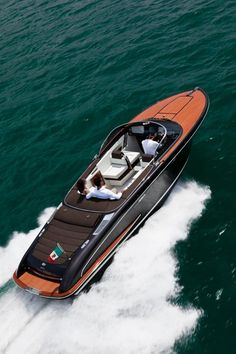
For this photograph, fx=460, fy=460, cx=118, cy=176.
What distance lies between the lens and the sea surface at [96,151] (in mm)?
11516

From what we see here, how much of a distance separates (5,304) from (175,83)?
42.3ft

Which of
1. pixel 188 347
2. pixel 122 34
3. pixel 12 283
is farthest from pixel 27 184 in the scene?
pixel 122 34

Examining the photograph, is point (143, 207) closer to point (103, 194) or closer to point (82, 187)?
point (103, 194)

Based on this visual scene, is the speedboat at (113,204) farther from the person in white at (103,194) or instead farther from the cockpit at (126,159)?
the person in white at (103,194)

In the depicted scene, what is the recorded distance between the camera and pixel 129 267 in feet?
43.0

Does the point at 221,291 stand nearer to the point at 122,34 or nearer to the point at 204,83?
the point at 204,83

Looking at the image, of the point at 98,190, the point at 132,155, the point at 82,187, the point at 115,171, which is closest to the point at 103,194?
the point at 98,190

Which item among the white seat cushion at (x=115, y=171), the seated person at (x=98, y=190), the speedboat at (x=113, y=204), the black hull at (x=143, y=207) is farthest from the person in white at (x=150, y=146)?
the seated person at (x=98, y=190)

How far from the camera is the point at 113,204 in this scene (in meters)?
14.0

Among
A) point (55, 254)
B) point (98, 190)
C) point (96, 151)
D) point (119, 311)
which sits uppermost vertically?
point (98, 190)

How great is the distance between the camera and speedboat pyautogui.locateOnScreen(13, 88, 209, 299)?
1266 centimetres

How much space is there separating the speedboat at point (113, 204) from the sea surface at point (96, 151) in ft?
1.71

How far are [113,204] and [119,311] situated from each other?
3.42 metres

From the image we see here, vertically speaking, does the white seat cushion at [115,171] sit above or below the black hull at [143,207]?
above
